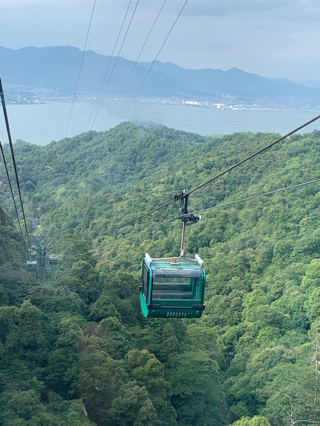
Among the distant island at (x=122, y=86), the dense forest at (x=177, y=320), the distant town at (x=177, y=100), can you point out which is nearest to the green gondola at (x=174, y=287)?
the dense forest at (x=177, y=320)

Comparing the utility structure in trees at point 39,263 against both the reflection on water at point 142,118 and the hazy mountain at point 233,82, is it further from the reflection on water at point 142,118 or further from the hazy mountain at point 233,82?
the hazy mountain at point 233,82

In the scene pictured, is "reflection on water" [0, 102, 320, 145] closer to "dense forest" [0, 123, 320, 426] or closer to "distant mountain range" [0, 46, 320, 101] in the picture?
"distant mountain range" [0, 46, 320, 101]

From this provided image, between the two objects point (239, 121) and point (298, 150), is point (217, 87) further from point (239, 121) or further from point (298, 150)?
point (298, 150)

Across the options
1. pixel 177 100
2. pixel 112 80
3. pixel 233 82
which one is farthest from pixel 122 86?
pixel 233 82

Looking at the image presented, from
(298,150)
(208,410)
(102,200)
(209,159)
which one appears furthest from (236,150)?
(208,410)

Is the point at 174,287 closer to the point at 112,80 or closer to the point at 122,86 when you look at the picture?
the point at 122,86

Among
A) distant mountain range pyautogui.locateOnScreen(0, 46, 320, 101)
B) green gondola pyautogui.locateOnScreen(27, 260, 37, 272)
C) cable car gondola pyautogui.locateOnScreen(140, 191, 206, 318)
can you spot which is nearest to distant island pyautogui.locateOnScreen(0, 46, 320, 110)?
distant mountain range pyautogui.locateOnScreen(0, 46, 320, 101)

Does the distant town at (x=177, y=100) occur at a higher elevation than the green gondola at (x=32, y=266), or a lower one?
higher
